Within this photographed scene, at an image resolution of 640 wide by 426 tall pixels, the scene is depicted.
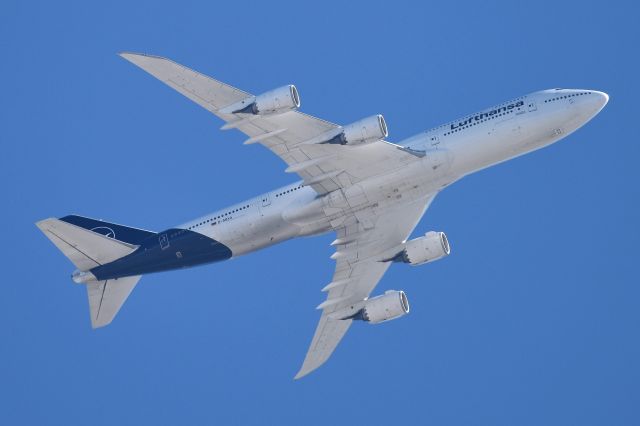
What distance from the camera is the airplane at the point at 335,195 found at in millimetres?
73562

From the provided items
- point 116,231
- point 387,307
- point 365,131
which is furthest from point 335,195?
point 116,231

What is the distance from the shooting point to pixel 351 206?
79.4 metres

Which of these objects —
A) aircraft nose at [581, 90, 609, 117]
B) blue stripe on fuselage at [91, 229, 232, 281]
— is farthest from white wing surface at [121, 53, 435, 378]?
aircraft nose at [581, 90, 609, 117]

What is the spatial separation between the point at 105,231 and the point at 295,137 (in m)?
16.0

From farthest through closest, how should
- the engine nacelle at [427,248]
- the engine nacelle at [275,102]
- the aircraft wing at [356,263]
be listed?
the aircraft wing at [356,263], the engine nacelle at [427,248], the engine nacelle at [275,102]

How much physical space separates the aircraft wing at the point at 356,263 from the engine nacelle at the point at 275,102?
12214 mm

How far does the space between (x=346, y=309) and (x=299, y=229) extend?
361 inches

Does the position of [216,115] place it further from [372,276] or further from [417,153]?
[372,276]

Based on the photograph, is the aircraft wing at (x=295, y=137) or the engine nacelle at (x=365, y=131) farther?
the engine nacelle at (x=365, y=131)

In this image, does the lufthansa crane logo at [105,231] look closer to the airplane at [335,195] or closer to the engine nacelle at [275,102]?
the airplane at [335,195]

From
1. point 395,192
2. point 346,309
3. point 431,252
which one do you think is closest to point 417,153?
point 395,192

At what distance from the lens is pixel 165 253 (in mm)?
81250

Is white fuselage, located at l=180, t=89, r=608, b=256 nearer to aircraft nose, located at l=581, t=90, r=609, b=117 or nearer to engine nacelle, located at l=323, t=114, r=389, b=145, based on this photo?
aircraft nose, located at l=581, t=90, r=609, b=117

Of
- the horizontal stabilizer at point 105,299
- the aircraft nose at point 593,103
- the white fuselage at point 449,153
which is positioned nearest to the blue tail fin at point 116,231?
the horizontal stabilizer at point 105,299
